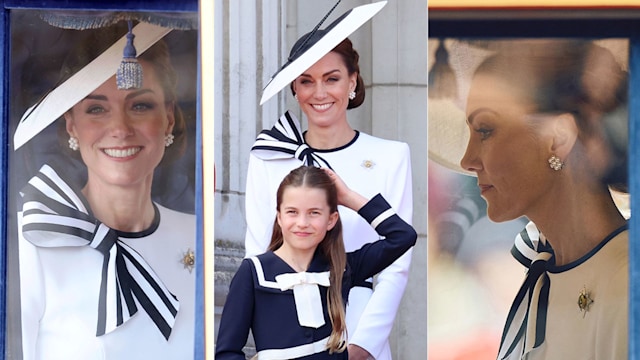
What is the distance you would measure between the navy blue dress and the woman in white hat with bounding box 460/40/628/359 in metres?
0.56

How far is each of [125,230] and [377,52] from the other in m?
1.47

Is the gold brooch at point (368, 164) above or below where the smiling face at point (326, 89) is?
below

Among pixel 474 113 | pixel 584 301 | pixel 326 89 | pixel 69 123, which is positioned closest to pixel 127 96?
pixel 69 123

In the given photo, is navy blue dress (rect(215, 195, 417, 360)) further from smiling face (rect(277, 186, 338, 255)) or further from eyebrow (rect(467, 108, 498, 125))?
eyebrow (rect(467, 108, 498, 125))

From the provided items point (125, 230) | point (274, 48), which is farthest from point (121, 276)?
point (274, 48)

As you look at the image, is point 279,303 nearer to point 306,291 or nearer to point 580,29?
point 306,291

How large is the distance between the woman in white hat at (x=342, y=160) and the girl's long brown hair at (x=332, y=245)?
0.03m

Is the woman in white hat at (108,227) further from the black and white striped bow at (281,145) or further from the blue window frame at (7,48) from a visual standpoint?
the black and white striped bow at (281,145)

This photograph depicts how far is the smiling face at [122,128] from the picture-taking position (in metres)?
4.61

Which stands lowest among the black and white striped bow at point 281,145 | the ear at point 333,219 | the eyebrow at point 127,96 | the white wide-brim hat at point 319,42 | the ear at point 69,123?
the ear at point 333,219

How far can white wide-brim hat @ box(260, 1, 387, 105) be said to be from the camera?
4.06m

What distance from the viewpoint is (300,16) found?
406cm

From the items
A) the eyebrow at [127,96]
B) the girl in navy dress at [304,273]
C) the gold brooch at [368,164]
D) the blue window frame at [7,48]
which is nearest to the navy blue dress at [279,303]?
the girl in navy dress at [304,273]

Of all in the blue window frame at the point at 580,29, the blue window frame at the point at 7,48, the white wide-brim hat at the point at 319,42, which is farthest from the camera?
the blue window frame at the point at 7,48
